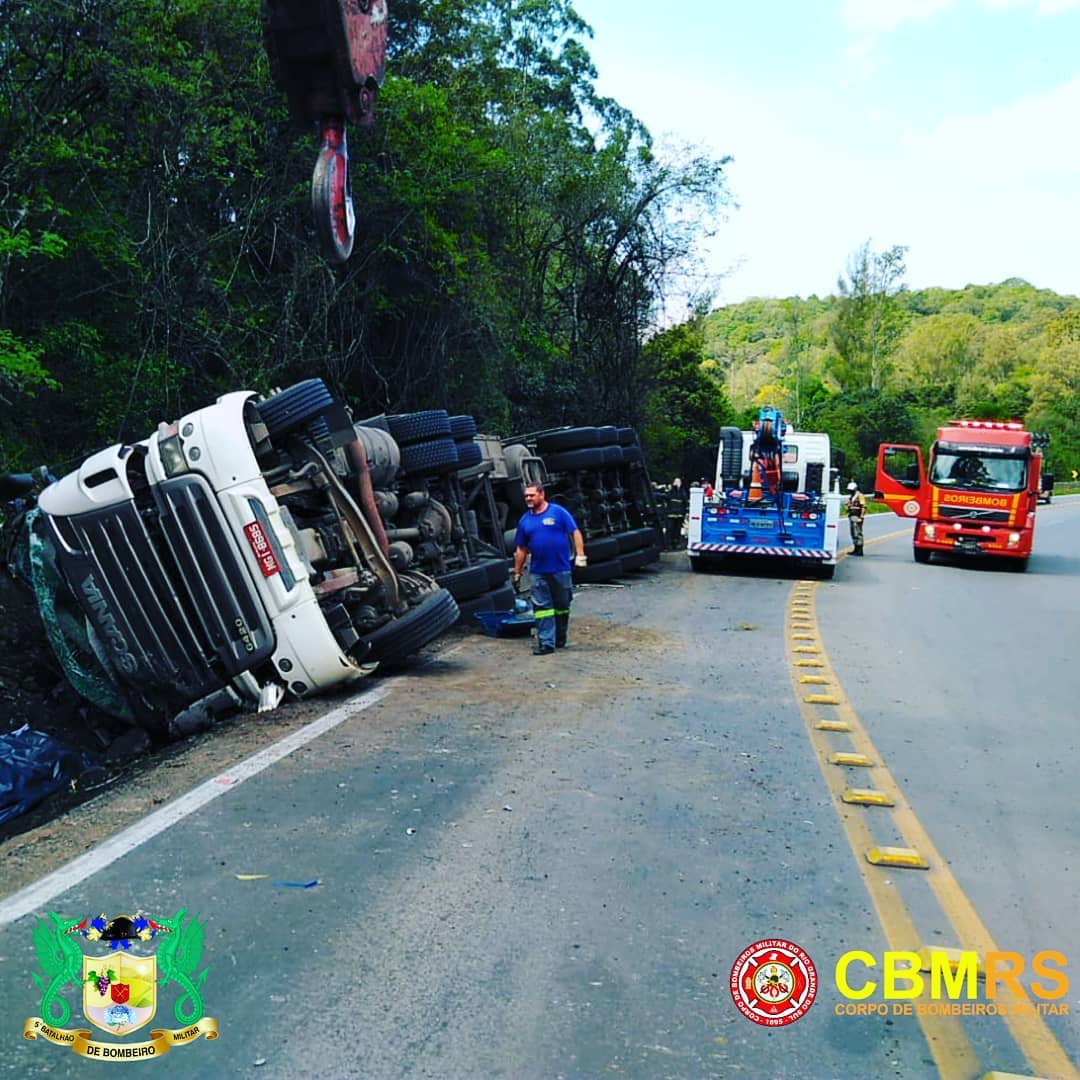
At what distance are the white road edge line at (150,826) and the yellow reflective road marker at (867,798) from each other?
307 centimetres

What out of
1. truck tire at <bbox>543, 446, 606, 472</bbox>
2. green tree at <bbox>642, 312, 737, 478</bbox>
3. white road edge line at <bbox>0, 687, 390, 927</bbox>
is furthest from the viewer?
green tree at <bbox>642, 312, 737, 478</bbox>

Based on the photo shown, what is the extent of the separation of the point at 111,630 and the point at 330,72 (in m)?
6.84

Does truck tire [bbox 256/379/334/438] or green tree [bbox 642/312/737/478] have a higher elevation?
truck tire [bbox 256/379/334/438]

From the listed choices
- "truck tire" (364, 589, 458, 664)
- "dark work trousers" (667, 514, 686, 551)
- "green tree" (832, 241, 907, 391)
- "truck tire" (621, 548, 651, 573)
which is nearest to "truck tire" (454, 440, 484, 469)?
"truck tire" (364, 589, 458, 664)

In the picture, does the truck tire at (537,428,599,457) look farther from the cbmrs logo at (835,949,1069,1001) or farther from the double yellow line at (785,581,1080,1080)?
the cbmrs logo at (835,949,1069,1001)

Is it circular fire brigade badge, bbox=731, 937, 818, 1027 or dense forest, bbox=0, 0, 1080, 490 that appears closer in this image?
circular fire brigade badge, bbox=731, 937, 818, 1027

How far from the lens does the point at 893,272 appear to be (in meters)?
77.0

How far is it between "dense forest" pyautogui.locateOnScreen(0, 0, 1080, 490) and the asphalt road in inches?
296

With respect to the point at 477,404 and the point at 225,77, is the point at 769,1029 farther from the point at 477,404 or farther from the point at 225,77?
the point at 477,404

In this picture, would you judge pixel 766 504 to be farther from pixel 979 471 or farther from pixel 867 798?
pixel 867 798

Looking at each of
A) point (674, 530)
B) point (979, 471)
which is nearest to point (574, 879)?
point (979, 471)

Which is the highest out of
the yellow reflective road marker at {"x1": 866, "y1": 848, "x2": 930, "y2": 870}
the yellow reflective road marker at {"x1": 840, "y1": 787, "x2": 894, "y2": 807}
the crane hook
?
the crane hook

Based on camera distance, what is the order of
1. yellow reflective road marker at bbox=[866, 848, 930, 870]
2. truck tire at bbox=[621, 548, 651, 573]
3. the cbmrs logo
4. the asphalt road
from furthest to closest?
1. truck tire at bbox=[621, 548, 651, 573]
2. yellow reflective road marker at bbox=[866, 848, 930, 870]
3. the cbmrs logo
4. the asphalt road

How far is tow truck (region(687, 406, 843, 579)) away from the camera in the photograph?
1867cm
